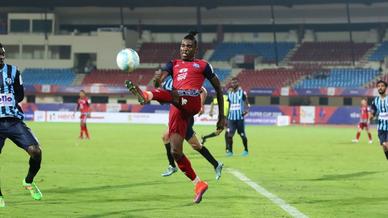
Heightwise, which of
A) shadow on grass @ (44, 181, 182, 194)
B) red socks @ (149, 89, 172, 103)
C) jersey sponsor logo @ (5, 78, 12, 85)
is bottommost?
shadow on grass @ (44, 181, 182, 194)

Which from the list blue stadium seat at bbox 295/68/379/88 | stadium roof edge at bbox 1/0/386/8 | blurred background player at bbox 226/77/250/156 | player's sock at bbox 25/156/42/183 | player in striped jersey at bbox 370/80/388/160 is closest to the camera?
player's sock at bbox 25/156/42/183

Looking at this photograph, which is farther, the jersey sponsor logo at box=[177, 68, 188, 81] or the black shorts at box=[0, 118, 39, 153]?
the jersey sponsor logo at box=[177, 68, 188, 81]

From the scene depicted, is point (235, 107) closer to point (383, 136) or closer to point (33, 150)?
point (383, 136)

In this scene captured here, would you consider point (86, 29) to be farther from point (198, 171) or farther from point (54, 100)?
point (198, 171)

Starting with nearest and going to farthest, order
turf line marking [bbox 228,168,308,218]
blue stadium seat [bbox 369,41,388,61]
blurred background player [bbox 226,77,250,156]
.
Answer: turf line marking [bbox 228,168,308,218], blurred background player [bbox 226,77,250,156], blue stadium seat [bbox 369,41,388,61]

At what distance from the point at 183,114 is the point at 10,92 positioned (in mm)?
2381

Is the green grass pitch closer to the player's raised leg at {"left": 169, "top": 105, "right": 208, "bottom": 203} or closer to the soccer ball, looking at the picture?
the player's raised leg at {"left": 169, "top": 105, "right": 208, "bottom": 203}

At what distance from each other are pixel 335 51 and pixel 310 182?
59.0 m

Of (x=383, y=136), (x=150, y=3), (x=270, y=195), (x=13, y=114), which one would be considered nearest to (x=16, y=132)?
(x=13, y=114)

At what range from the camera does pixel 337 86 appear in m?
62.4

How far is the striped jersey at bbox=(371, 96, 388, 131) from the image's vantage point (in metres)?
15.0

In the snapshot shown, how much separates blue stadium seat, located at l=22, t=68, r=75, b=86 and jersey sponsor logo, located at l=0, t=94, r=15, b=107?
61.3 m

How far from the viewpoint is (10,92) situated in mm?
9148

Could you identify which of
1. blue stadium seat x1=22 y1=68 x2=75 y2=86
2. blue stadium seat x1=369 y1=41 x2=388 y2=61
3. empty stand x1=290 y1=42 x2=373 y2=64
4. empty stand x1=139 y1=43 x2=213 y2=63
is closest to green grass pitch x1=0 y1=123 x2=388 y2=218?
blue stadium seat x1=369 y1=41 x2=388 y2=61
